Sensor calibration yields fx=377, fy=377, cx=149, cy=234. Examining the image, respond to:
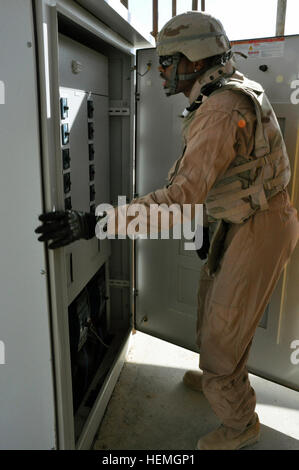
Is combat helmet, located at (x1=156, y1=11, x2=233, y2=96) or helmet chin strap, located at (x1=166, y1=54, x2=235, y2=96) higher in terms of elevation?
combat helmet, located at (x1=156, y1=11, x2=233, y2=96)

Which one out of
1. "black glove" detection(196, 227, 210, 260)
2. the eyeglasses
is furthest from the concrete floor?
the eyeglasses

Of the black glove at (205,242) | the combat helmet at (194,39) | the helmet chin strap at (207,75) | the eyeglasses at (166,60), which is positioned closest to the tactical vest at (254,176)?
the helmet chin strap at (207,75)

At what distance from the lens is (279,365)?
229 cm

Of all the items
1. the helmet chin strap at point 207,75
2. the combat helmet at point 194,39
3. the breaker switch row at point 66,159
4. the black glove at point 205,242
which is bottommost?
the black glove at point 205,242

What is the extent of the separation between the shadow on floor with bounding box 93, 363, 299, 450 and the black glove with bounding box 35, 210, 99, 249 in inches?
49.2

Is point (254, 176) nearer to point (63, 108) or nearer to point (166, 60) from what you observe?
point (166, 60)

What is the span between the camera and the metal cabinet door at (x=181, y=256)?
1981 mm

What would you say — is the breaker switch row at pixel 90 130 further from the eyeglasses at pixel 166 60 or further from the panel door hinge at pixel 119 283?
the panel door hinge at pixel 119 283

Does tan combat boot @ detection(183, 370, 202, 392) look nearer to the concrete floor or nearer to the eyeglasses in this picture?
the concrete floor

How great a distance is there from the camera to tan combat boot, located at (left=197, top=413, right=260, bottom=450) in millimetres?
1968

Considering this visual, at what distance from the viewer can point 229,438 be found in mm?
1983

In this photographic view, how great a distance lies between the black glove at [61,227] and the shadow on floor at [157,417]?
1.25 metres

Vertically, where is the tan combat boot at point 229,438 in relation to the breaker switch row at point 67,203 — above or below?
below

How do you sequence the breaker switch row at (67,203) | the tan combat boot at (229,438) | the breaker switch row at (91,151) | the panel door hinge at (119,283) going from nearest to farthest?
the breaker switch row at (67,203) → the tan combat boot at (229,438) → the breaker switch row at (91,151) → the panel door hinge at (119,283)
